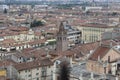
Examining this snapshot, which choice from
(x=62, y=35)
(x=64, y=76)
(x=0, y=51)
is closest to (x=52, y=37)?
(x=0, y=51)

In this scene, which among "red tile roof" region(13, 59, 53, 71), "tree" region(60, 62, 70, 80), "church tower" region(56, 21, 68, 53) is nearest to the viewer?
"tree" region(60, 62, 70, 80)

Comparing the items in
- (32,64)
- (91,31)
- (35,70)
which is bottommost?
(91,31)

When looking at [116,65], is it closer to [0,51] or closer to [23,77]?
[23,77]

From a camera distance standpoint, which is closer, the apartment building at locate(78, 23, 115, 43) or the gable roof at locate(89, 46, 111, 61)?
the gable roof at locate(89, 46, 111, 61)

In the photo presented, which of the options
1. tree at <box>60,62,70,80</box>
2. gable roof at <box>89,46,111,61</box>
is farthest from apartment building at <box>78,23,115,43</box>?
tree at <box>60,62,70,80</box>

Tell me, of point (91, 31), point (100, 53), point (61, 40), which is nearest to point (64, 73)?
point (100, 53)

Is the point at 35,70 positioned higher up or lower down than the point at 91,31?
higher up

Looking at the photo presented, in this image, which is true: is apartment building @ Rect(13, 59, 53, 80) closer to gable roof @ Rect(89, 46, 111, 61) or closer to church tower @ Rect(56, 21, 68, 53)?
church tower @ Rect(56, 21, 68, 53)

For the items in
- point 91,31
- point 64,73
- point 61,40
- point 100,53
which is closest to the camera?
point 64,73

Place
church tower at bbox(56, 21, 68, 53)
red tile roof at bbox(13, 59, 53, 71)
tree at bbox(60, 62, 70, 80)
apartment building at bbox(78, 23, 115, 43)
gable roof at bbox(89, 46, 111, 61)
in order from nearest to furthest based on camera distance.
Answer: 1. tree at bbox(60, 62, 70, 80)
2. gable roof at bbox(89, 46, 111, 61)
3. red tile roof at bbox(13, 59, 53, 71)
4. church tower at bbox(56, 21, 68, 53)
5. apartment building at bbox(78, 23, 115, 43)

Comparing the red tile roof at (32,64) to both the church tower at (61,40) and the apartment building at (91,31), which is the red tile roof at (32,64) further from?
the apartment building at (91,31)

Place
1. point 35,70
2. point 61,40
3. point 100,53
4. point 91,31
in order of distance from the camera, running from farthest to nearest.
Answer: point 91,31
point 61,40
point 35,70
point 100,53

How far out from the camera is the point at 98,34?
57156mm

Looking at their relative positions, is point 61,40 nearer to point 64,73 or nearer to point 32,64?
point 32,64
